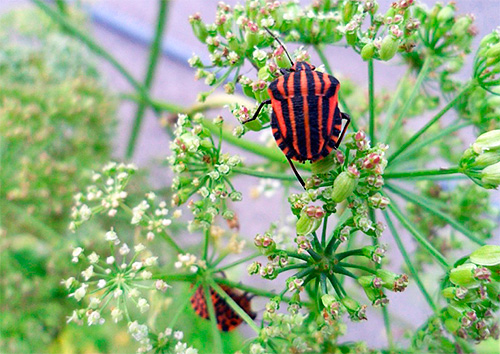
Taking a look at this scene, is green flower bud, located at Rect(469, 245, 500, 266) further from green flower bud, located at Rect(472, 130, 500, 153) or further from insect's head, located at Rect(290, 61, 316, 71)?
insect's head, located at Rect(290, 61, 316, 71)

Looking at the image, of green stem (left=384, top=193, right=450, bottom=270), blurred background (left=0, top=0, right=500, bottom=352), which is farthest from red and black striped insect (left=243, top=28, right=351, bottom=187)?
blurred background (left=0, top=0, right=500, bottom=352)

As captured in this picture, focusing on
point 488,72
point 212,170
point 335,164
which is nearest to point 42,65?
point 212,170

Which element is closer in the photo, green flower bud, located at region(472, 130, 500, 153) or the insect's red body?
the insect's red body

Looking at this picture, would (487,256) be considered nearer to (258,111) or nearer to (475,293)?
(475,293)

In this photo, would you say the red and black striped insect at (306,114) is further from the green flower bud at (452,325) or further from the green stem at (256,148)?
the green flower bud at (452,325)

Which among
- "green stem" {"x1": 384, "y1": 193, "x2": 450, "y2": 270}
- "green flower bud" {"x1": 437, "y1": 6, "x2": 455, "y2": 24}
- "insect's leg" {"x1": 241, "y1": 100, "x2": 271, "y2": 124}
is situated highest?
"green flower bud" {"x1": 437, "y1": 6, "x2": 455, "y2": 24}

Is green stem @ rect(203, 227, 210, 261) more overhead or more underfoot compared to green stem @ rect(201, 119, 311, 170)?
more underfoot

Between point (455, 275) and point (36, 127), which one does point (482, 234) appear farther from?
point (36, 127)
